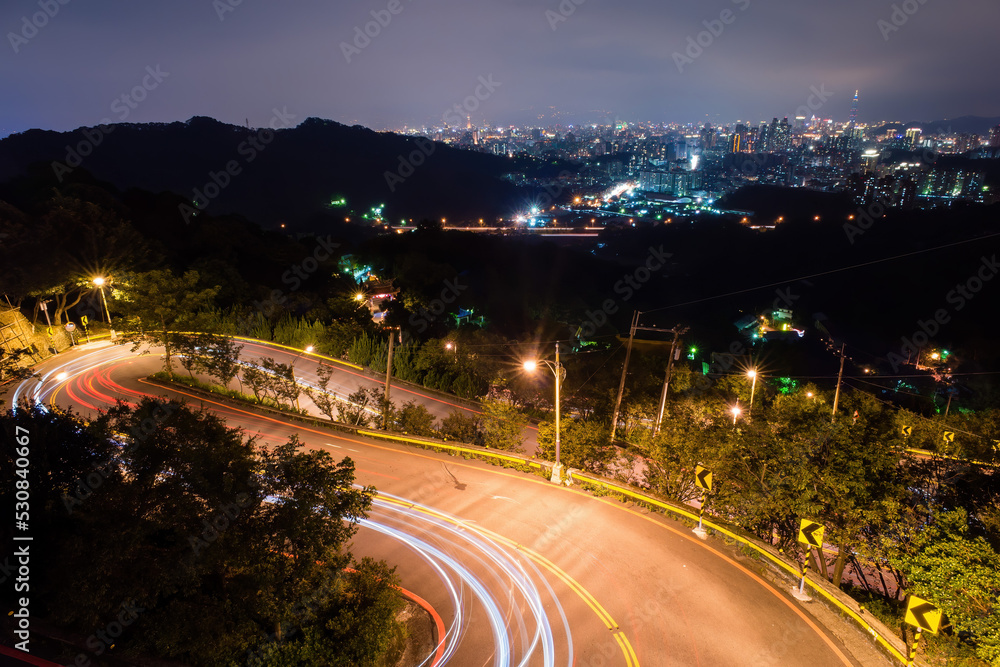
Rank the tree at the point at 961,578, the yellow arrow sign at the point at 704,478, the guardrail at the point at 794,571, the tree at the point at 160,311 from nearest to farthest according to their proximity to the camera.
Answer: the tree at the point at 961,578
the guardrail at the point at 794,571
the yellow arrow sign at the point at 704,478
the tree at the point at 160,311

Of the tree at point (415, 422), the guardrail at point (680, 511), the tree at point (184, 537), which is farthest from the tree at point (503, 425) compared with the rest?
the tree at point (184, 537)

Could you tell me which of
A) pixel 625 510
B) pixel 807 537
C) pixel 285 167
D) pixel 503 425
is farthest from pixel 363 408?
pixel 285 167

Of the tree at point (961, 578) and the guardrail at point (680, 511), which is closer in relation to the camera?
the tree at point (961, 578)

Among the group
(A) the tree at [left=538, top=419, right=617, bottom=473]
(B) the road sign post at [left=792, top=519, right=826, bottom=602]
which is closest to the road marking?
(B) the road sign post at [left=792, top=519, right=826, bottom=602]

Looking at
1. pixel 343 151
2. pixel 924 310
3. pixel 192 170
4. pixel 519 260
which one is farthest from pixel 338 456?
pixel 343 151

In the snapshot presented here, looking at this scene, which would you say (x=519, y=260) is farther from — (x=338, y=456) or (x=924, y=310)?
(x=338, y=456)

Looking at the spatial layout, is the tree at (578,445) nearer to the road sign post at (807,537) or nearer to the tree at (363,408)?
the road sign post at (807,537)

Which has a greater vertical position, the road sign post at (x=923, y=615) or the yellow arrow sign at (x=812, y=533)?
the yellow arrow sign at (x=812, y=533)
